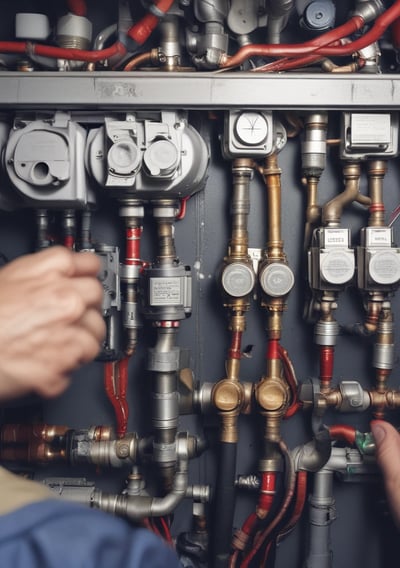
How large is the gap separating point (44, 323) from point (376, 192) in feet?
3.25

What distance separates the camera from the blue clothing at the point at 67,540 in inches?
14.9

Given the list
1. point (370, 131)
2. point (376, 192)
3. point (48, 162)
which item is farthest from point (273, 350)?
point (48, 162)

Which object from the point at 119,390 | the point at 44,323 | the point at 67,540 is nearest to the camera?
the point at 67,540

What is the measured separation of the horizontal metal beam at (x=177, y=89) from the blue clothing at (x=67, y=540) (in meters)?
0.93

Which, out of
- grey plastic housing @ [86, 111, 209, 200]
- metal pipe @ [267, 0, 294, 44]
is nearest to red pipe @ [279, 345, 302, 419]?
grey plastic housing @ [86, 111, 209, 200]

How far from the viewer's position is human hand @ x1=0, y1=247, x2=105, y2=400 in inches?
20.5

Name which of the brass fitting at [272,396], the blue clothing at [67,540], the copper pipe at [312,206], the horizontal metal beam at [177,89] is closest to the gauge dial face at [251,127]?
the horizontal metal beam at [177,89]

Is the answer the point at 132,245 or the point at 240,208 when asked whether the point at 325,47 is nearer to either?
the point at 240,208

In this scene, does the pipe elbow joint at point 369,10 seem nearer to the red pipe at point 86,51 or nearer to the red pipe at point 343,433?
the red pipe at point 86,51

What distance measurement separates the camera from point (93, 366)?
4.60 ft

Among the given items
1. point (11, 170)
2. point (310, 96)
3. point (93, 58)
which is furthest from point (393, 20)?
point (11, 170)

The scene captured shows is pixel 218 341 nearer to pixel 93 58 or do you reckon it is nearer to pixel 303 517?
pixel 303 517

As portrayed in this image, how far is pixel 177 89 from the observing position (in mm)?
1165

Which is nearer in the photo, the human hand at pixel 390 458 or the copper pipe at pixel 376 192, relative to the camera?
the human hand at pixel 390 458
